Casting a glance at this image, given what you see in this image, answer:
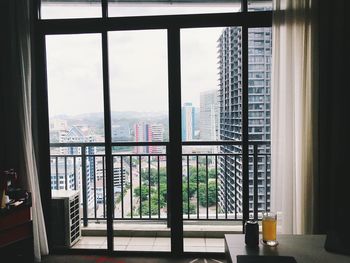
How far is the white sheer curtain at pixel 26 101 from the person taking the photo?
2621 mm

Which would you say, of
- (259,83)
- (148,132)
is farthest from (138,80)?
(259,83)

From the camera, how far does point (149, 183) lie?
3.55 metres

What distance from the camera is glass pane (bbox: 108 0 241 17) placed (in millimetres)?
2715

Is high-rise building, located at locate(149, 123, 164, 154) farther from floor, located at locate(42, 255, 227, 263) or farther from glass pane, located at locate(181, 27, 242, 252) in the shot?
floor, located at locate(42, 255, 227, 263)

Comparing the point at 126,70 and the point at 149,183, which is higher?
the point at 126,70

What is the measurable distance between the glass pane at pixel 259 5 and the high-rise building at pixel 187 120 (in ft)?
3.51

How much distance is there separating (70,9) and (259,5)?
6.01 ft

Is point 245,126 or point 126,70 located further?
point 126,70

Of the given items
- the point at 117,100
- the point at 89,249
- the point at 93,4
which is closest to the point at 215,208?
the point at 89,249

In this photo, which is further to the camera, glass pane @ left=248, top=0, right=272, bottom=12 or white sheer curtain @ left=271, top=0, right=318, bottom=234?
glass pane @ left=248, top=0, right=272, bottom=12

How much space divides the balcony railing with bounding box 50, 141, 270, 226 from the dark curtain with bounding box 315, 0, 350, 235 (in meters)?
1.12

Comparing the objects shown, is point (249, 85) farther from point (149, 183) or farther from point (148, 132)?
point (149, 183)

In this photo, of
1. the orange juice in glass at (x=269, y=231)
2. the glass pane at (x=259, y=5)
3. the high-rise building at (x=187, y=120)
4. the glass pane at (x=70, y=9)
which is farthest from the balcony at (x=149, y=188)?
the orange juice in glass at (x=269, y=231)

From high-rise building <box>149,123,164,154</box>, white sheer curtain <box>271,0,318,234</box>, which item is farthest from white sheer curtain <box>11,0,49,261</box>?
white sheer curtain <box>271,0,318,234</box>
